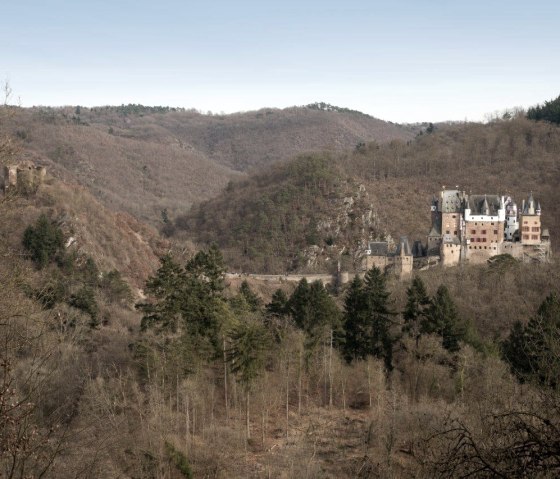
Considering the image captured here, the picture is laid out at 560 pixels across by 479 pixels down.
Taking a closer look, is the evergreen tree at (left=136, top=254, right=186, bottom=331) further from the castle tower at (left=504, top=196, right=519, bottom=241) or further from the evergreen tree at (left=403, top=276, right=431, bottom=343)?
the castle tower at (left=504, top=196, right=519, bottom=241)

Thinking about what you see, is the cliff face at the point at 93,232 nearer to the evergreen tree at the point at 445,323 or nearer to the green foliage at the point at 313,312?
the green foliage at the point at 313,312

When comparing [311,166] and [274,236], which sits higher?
[311,166]

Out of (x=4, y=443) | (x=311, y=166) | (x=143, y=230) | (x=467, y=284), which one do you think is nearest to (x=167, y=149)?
(x=311, y=166)

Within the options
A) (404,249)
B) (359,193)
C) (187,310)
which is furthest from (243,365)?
(359,193)

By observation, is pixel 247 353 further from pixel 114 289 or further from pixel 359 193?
pixel 359 193

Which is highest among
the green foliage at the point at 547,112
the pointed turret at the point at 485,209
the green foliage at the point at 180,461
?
the green foliage at the point at 547,112

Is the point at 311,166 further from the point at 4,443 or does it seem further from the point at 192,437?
the point at 4,443

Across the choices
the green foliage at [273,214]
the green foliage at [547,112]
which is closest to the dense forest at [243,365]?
the green foliage at [273,214]

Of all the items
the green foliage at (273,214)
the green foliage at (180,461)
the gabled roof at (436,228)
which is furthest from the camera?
the green foliage at (273,214)

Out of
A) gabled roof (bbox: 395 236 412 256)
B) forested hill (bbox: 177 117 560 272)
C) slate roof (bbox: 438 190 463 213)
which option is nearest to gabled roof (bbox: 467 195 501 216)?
slate roof (bbox: 438 190 463 213)
